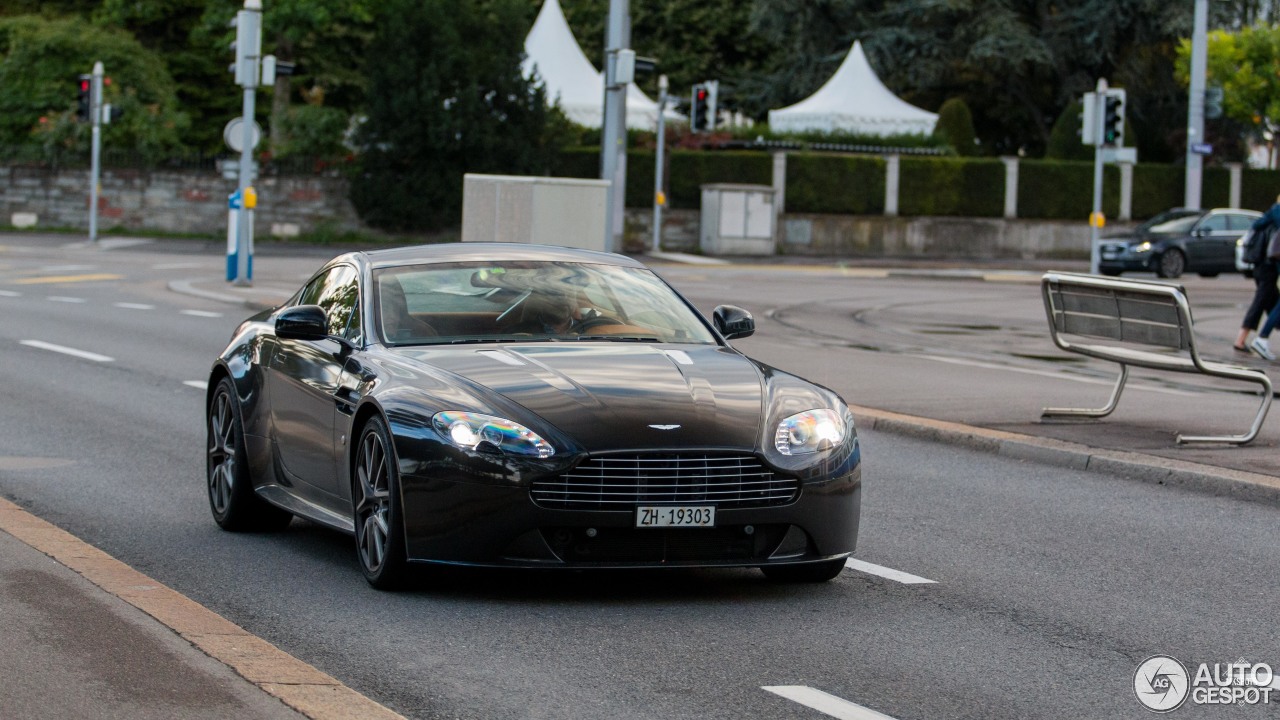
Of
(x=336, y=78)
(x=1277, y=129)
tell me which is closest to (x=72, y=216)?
(x=336, y=78)

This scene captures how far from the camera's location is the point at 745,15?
6769cm

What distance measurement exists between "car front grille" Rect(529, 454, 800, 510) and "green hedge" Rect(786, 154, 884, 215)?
146ft

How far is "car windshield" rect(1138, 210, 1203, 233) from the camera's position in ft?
135

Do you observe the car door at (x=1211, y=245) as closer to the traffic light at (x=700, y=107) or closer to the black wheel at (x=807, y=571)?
the traffic light at (x=700, y=107)

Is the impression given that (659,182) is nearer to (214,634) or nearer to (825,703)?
(214,634)

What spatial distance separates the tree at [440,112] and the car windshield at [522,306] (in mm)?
36731

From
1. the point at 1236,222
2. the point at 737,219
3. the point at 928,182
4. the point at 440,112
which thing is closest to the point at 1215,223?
the point at 1236,222

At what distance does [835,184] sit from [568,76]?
778 cm

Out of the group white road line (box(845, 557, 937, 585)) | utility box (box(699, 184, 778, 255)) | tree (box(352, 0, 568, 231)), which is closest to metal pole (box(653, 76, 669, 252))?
utility box (box(699, 184, 778, 255))

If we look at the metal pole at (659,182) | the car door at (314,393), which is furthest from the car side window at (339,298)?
the metal pole at (659,182)

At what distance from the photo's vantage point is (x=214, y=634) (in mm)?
6008

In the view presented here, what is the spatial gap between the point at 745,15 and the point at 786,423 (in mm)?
62200

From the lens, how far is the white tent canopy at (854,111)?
169ft

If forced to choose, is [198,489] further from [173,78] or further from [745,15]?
[745,15]
